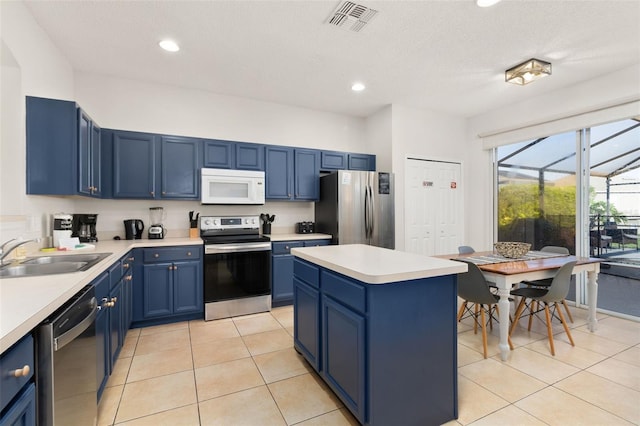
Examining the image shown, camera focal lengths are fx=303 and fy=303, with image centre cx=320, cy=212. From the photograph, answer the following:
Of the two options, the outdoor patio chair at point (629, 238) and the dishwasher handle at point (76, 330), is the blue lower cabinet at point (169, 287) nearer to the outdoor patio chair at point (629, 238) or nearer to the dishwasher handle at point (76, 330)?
the dishwasher handle at point (76, 330)

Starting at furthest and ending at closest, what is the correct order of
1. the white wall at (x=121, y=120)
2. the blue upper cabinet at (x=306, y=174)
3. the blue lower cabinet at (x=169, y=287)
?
the blue upper cabinet at (x=306, y=174)
the blue lower cabinet at (x=169, y=287)
the white wall at (x=121, y=120)

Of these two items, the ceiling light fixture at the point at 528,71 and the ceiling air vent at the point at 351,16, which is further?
the ceiling light fixture at the point at 528,71

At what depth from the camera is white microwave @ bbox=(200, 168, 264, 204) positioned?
3.69 m

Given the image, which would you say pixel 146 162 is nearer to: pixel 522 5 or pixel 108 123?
pixel 108 123

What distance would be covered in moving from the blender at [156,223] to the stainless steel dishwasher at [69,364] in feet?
6.68

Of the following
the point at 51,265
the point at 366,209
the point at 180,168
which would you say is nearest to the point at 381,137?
the point at 366,209

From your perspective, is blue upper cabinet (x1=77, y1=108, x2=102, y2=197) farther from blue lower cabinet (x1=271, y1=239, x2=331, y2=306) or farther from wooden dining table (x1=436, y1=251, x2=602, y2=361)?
wooden dining table (x1=436, y1=251, x2=602, y2=361)

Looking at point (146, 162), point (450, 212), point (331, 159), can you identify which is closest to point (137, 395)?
point (146, 162)

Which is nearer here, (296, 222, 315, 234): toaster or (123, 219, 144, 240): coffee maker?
(123, 219, 144, 240): coffee maker

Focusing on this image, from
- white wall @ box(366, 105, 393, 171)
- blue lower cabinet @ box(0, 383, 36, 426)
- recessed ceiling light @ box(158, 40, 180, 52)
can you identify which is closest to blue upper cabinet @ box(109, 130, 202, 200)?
recessed ceiling light @ box(158, 40, 180, 52)

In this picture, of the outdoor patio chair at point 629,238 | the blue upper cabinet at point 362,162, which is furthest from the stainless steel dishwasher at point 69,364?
the outdoor patio chair at point 629,238

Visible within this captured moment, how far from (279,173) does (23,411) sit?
136 inches

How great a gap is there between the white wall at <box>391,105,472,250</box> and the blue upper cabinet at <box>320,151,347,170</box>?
2.45ft

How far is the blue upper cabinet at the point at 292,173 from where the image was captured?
4137 millimetres
